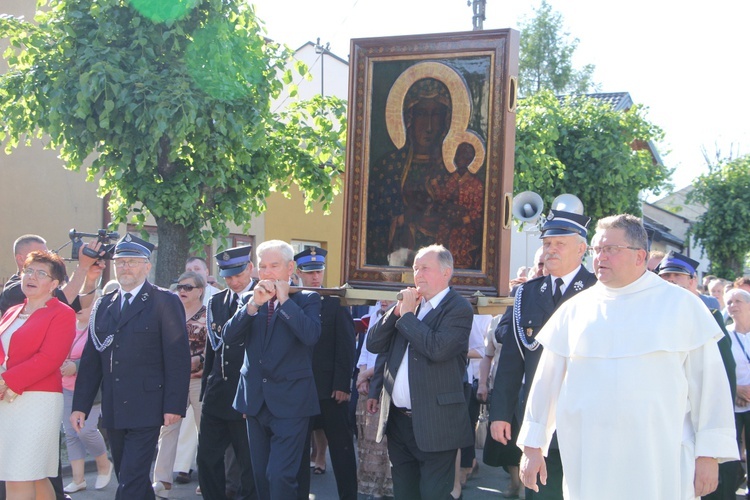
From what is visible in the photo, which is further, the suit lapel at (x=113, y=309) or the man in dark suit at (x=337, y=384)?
the man in dark suit at (x=337, y=384)

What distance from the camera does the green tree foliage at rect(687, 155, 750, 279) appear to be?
2552 cm

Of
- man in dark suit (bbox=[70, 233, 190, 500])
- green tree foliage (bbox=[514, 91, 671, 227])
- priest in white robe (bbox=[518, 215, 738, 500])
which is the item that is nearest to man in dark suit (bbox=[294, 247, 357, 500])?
man in dark suit (bbox=[70, 233, 190, 500])

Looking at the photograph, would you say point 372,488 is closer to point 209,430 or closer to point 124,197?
point 209,430

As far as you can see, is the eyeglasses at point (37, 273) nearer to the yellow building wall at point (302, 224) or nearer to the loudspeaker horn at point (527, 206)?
the loudspeaker horn at point (527, 206)

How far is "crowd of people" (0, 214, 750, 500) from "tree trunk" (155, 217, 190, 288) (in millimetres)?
2906

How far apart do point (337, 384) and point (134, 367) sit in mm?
1622

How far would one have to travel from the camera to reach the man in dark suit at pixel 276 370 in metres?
5.84

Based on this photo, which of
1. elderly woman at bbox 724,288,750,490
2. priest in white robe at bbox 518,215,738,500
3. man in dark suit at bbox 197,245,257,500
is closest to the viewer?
priest in white robe at bbox 518,215,738,500

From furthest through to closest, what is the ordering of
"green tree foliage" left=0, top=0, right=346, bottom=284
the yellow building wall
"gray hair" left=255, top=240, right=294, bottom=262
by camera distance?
the yellow building wall
"green tree foliage" left=0, top=0, right=346, bottom=284
"gray hair" left=255, top=240, right=294, bottom=262

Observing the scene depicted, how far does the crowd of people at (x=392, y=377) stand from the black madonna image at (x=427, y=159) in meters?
0.42

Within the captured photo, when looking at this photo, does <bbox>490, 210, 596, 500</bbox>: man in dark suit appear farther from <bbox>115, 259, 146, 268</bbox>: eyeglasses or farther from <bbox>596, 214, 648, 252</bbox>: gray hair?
<bbox>115, 259, 146, 268</bbox>: eyeglasses

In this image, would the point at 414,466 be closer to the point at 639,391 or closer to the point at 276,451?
the point at 276,451

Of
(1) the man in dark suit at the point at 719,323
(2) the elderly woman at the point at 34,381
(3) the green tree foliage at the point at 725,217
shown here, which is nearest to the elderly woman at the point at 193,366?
(2) the elderly woman at the point at 34,381

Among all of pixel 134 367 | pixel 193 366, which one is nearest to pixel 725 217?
pixel 193 366
